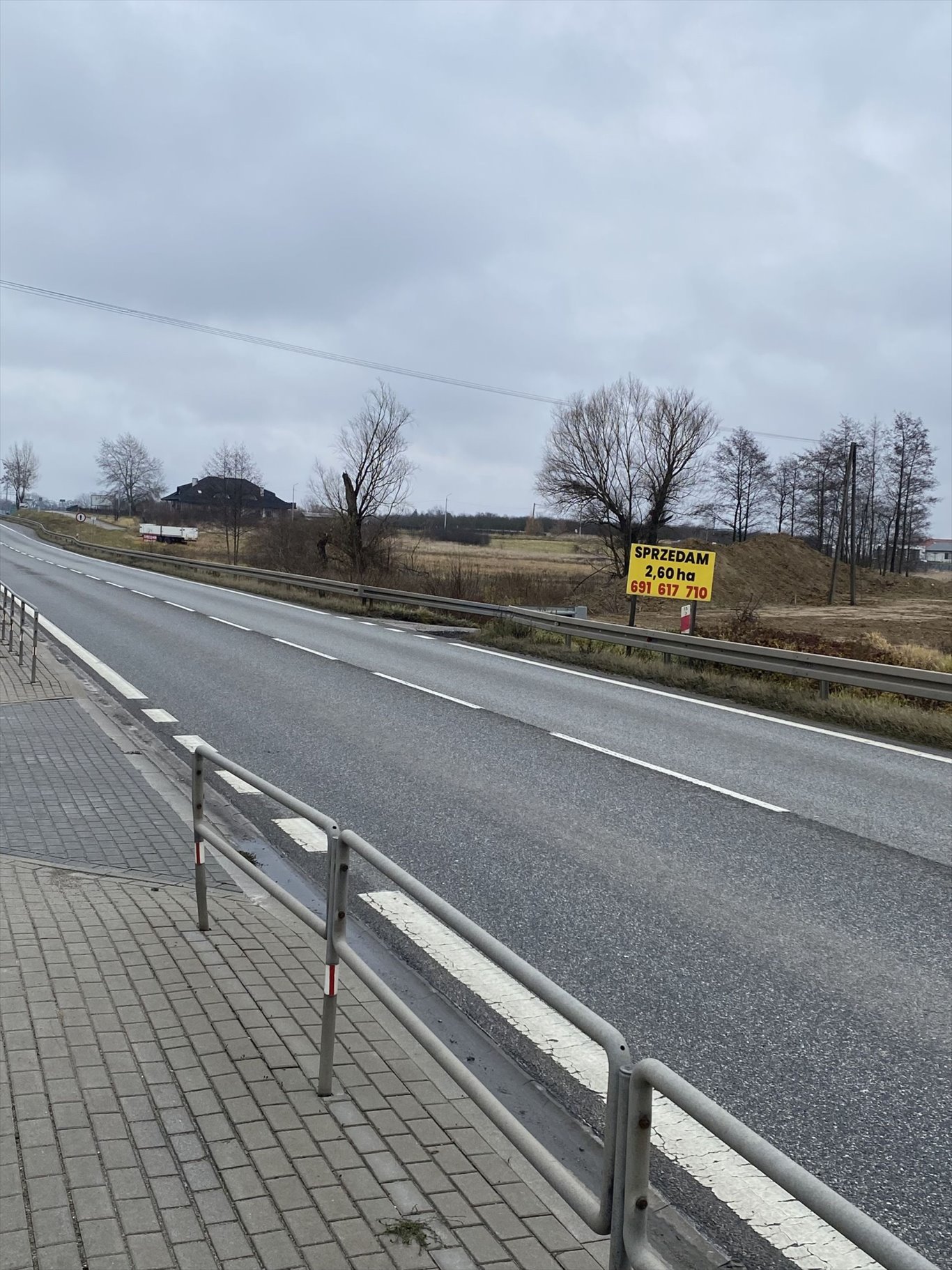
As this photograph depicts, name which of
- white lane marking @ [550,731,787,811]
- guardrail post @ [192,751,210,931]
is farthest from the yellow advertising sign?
guardrail post @ [192,751,210,931]

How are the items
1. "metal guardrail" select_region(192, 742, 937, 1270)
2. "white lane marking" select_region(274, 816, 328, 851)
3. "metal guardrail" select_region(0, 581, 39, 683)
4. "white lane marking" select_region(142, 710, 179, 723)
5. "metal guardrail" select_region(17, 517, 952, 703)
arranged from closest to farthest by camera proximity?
1. "metal guardrail" select_region(192, 742, 937, 1270)
2. "white lane marking" select_region(274, 816, 328, 851)
3. "white lane marking" select_region(142, 710, 179, 723)
4. "metal guardrail" select_region(17, 517, 952, 703)
5. "metal guardrail" select_region(0, 581, 39, 683)

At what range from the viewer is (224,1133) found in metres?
3.45

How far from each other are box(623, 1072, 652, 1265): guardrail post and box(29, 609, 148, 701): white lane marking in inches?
453

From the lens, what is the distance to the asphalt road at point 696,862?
161 inches

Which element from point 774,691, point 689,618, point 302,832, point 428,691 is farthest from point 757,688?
point 302,832

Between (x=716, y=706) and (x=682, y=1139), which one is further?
(x=716, y=706)

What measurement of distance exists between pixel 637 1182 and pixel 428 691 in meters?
12.3

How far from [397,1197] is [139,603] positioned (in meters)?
25.5

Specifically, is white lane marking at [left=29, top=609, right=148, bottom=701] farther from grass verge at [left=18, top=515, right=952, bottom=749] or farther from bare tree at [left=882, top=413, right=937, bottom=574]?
bare tree at [left=882, top=413, right=937, bottom=574]

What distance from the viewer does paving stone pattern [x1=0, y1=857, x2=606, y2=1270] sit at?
2.92 m

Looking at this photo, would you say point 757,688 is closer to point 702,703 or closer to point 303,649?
point 702,703

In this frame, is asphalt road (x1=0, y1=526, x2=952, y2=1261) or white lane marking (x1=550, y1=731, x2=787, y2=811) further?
white lane marking (x1=550, y1=731, x2=787, y2=811)

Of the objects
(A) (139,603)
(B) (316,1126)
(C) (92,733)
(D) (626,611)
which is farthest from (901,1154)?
(D) (626,611)

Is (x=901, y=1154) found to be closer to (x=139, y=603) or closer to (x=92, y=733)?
(x=92, y=733)
